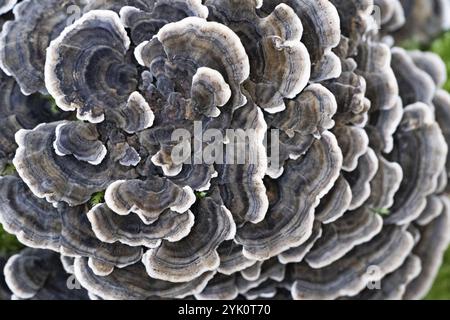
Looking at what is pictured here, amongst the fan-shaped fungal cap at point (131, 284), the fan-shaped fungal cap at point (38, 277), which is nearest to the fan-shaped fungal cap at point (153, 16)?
the fan-shaped fungal cap at point (131, 284)

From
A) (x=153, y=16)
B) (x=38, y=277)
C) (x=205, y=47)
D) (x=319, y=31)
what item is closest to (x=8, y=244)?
(x=38, y=277)

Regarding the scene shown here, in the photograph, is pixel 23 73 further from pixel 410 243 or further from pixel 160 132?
pixel 410 243

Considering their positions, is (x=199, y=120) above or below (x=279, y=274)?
above

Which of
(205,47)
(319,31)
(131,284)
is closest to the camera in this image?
(205,47)

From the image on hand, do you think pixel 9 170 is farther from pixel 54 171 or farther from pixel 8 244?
pixel 8 244

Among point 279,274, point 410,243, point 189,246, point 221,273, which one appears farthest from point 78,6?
point 410,243

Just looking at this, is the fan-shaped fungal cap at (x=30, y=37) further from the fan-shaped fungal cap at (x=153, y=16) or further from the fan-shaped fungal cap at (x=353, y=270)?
the fan-shaped fungal cap at (x=353, y=270)
